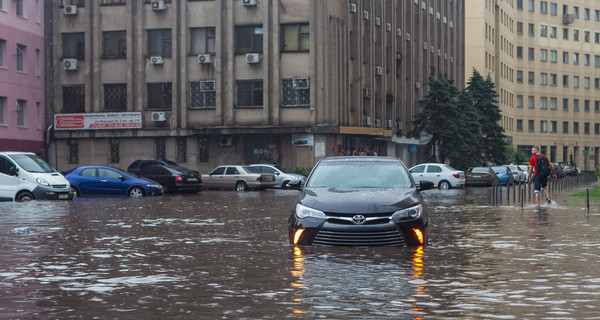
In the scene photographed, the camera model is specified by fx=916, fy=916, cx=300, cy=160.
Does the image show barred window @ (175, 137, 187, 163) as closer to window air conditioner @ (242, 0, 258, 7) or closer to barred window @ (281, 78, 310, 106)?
barred window @ (281, 78, 310, 106)

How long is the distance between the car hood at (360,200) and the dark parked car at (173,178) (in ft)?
87.8

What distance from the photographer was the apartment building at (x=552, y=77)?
111m

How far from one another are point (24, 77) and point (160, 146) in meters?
8.40

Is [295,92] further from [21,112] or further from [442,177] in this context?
[21,112]

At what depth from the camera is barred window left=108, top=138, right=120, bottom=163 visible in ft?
175

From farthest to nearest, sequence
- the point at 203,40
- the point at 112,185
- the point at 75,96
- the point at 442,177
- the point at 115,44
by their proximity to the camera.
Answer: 1. the point at 75,96
2. the point at 115,44
3. the point at 203,40
4. the point at 442,177
5. the point at 112,185

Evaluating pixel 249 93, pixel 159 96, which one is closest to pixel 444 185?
pixel 249 93

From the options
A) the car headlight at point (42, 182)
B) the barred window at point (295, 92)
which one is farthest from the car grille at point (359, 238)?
the barred window at point (295, 92)

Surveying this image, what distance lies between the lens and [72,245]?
14266 mm

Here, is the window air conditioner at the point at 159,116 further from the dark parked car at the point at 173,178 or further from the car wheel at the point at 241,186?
the dark parked car at the point at 173,178

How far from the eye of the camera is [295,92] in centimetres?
5050

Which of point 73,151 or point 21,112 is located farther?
point 73,151

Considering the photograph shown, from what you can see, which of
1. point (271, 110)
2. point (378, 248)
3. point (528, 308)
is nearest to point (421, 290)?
point (528, 308)

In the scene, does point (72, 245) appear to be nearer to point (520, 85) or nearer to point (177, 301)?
point (177, 301)
